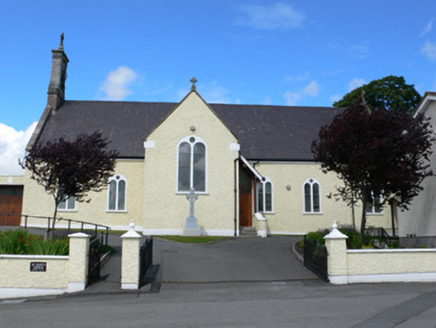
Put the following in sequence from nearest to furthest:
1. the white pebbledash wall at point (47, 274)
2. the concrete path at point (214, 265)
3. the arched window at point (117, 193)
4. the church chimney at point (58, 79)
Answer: the white pebbledash wall at point (47, 274) → the concrete path at point (214, 265) → the arched window at point (117, 193) → the church chimney at point (58, 79)

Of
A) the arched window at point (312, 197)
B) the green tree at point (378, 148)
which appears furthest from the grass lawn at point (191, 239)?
the arched window at point (312, 197)

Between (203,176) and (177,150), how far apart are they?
82.4 inches

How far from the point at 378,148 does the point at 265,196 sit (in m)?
12.2

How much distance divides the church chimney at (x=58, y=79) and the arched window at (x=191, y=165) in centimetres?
1188

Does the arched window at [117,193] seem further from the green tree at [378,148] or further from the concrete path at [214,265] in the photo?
the green tree at [378,148]

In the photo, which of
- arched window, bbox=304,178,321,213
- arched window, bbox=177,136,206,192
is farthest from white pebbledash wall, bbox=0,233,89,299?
arched window, bbox=304,178,321,213

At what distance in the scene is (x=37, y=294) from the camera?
35.2ft

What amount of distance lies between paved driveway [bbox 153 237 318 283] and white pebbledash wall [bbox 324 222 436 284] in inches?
44.5

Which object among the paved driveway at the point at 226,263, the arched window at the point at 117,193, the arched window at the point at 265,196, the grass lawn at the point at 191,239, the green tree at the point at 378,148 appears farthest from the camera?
the arched window at the point at 265,196

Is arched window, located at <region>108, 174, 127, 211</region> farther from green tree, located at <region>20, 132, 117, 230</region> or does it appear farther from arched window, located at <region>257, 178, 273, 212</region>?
green tree, located at <region>20, 132, 117, 230</region>

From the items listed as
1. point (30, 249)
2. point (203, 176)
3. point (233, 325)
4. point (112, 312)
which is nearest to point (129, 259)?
point (112, 312)

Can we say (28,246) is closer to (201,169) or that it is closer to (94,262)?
(94,262)

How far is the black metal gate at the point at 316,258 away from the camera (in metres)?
11.8

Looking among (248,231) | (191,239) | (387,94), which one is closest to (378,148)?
(191,239)
